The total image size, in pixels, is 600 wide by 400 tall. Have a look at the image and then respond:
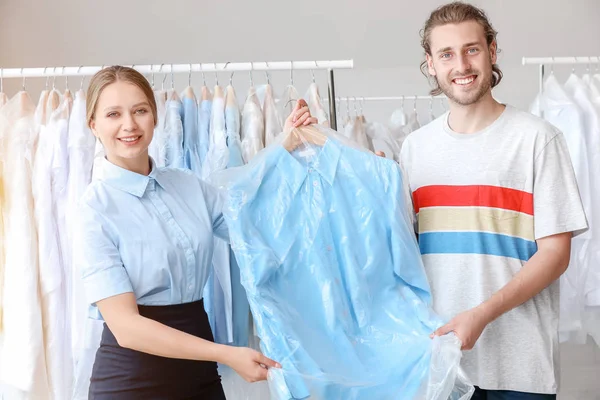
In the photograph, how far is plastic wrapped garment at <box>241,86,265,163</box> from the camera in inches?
89.7

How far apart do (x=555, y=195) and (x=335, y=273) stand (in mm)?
544

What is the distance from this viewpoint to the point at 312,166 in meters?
1.78

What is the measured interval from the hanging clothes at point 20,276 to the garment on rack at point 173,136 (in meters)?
0.46

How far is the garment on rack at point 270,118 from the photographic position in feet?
7.56

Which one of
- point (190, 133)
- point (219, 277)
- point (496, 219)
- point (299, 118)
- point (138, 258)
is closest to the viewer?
point (138, 258)

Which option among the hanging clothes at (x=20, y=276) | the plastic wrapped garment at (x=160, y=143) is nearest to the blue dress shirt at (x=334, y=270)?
the plastic wrapped garment at (x=160, y=143)

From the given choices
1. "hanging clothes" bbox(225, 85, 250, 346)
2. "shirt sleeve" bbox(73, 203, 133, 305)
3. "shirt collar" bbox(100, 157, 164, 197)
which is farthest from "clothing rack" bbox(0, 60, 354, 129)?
"shirt sleeve" bbox(73, 203, 133, 305)

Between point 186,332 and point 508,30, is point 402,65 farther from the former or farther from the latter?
point 186,332

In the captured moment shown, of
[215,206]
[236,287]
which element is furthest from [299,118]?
[236,287]

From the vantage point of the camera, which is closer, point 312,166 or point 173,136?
point 312,166

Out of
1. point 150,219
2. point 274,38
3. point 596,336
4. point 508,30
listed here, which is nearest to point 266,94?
point 150,219

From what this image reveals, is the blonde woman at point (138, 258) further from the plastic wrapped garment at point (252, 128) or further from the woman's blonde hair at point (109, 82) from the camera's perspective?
the plastic wrapped garment at point (252, 128)

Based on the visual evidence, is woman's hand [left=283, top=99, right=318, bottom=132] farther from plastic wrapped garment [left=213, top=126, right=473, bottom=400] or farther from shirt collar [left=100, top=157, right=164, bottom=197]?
shirt collar [left=100, top=157, right=164, bottom=197]

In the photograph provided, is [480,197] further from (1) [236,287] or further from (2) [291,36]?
(2) [291,36]
